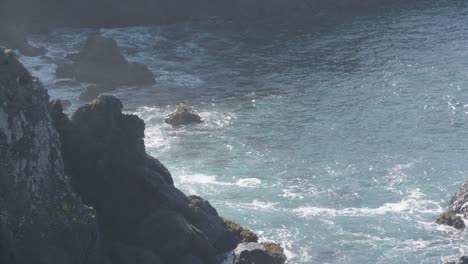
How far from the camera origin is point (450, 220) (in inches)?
2709

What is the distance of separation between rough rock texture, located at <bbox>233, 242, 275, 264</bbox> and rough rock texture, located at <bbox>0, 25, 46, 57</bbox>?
6397 centimetres

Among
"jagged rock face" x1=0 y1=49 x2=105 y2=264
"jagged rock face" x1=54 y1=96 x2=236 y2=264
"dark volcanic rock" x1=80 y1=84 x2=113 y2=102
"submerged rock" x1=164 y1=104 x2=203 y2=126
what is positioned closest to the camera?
"jagged rock face" x1=0 y1=49 x2=105 y2=264

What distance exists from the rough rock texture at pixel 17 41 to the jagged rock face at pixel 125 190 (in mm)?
58001

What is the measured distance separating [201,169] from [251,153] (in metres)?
5.91

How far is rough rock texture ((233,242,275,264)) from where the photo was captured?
200 ft

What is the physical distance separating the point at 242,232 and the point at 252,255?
5.53 m

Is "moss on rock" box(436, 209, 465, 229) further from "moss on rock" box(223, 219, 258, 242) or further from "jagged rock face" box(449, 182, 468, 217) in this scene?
"moss on rock" box(223, 219, 258, 242)

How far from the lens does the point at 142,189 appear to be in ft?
199

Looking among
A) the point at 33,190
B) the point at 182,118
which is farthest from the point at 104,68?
the point at 33,190

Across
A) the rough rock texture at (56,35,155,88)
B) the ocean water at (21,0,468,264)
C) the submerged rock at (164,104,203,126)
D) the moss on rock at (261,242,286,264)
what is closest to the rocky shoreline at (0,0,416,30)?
the ocean water at (21,0,468,264)

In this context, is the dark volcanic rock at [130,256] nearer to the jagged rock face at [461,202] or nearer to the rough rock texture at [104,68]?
the jagged rock face at [461,202]

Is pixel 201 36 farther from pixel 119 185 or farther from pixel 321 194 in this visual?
pixel 119 185

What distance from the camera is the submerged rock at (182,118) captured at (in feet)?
310

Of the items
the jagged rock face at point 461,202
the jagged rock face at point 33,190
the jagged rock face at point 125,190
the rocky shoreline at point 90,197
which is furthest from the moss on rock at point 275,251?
the jagged rock face at point 461,202
